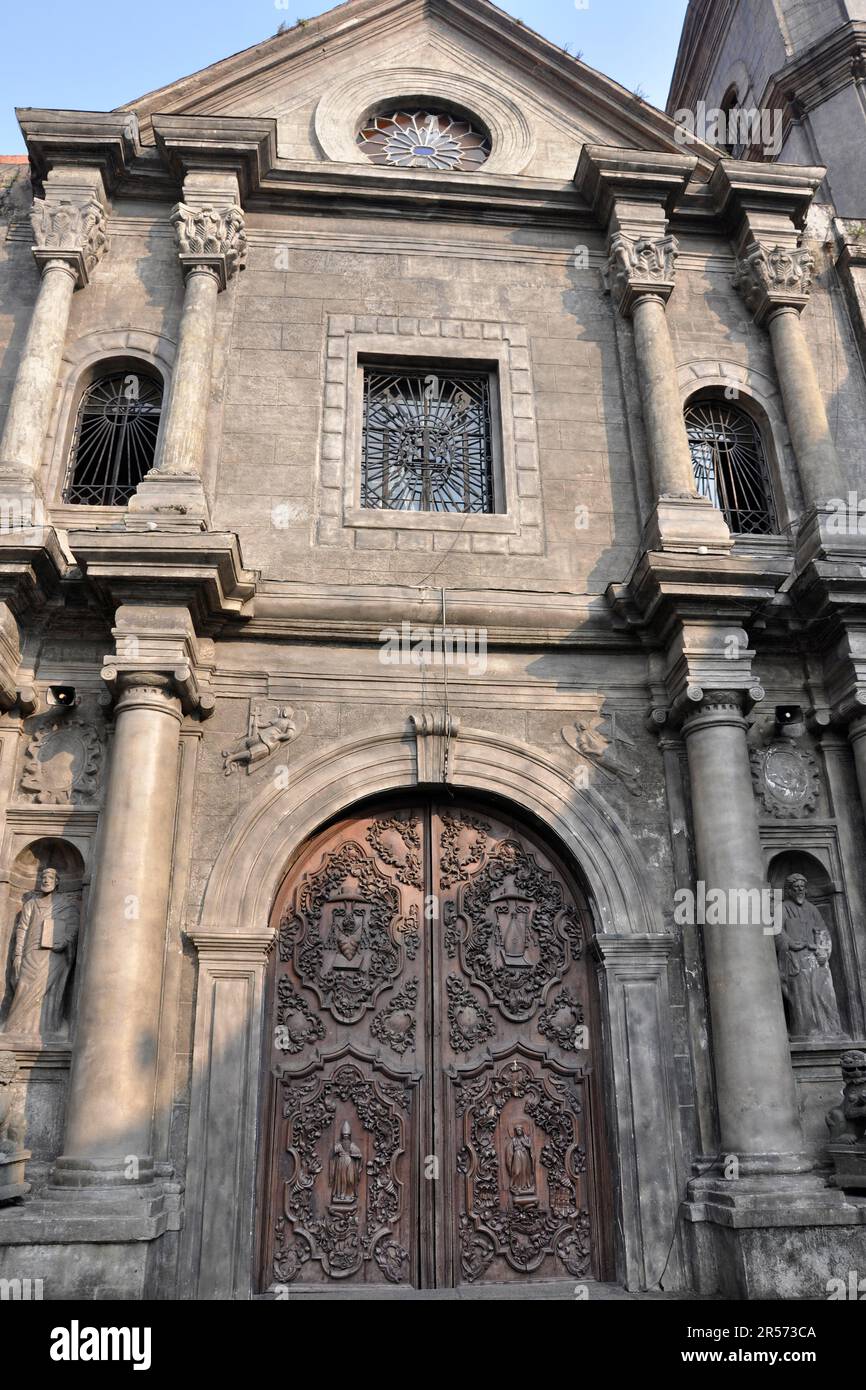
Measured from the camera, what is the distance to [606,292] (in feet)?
34.7

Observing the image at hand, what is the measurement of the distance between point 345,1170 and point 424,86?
10623 millimetres

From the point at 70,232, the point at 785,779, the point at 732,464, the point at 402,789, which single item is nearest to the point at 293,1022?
the point at 402,789

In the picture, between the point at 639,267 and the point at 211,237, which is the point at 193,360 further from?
the point at 639,267

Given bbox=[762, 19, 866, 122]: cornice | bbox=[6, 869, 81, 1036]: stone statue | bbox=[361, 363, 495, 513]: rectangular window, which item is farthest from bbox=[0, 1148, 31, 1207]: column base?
bbox=[762, 19, 866, 122]: cornice

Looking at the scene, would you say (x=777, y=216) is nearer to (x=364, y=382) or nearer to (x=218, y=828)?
(x=364, y=382)

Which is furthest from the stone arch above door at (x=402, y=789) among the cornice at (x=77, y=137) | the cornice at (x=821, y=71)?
the cornice at (x=821, y=71)

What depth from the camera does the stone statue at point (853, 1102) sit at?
23.8ft

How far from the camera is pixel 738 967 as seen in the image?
7.52 metres

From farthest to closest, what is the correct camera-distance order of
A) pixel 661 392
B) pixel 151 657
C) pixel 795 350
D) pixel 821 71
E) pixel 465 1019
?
pixel 821 71 → pixel 795 350 → pixel 661 392 → pixel 465 1019 → pixel 151 657

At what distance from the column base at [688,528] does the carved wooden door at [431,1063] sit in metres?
2.56

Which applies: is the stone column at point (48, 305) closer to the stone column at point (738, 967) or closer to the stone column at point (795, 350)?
the stone column at point (738, 967)

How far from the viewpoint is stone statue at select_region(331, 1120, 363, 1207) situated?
7434 mm

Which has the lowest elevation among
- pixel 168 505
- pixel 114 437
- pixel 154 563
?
pixel 154 563

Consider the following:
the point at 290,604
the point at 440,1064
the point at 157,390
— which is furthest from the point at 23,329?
the point at 440,1064
